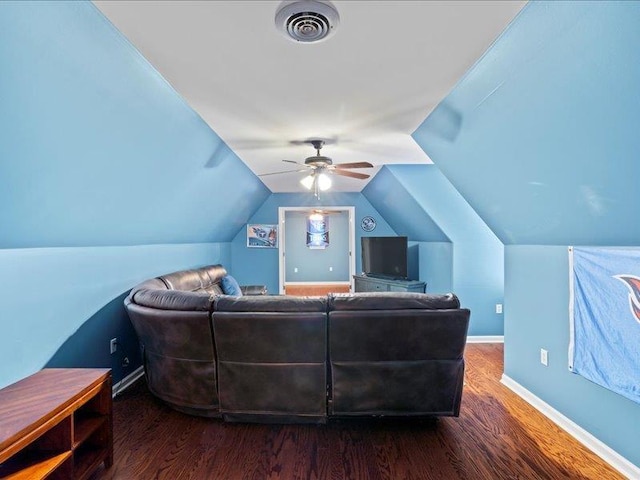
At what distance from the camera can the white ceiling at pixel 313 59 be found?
1.46 metres

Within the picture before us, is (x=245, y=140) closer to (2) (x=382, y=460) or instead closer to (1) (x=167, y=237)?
(1) (x=167, y=237)

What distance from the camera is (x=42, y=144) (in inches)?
66.1

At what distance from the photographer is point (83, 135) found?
72.7 inches

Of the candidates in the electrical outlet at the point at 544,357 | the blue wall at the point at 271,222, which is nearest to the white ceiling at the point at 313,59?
the electrical outlet at the point at 544,357

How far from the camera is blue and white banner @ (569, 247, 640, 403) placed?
74.5 inches

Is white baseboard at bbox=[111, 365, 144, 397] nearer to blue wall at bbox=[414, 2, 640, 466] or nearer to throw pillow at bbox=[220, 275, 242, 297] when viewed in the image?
throw pillow at bbox=[220, 275, 242, 297]

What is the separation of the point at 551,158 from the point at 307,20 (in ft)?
5.51

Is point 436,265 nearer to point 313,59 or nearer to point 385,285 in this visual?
point 385,285

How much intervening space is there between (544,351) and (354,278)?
13.1 feet

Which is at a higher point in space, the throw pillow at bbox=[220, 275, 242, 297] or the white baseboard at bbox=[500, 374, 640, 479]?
the throw pillow at bbox=[220, 275, 242, 297]

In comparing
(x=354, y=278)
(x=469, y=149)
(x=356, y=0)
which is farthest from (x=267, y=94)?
(x=354, y=278)

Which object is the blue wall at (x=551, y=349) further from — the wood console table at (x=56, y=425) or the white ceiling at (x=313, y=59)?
the wood console table at (x=56, y=425)

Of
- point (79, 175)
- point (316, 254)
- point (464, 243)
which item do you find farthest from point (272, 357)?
point (316, 254)

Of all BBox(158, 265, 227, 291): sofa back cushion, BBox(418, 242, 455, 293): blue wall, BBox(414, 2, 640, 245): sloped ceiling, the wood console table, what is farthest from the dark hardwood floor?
BBox(418, 242, 455, 293): blue wall
